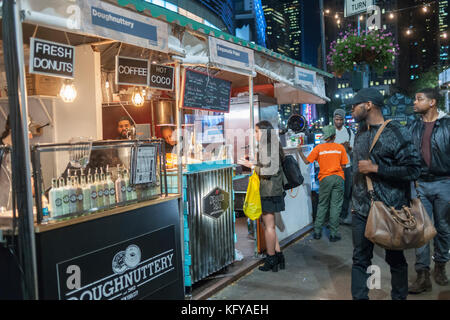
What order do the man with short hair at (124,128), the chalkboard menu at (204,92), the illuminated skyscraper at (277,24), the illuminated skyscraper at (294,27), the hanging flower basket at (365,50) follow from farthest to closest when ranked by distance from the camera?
1. the illuminated skyscraper at (294,27)
2. the illuminated skyscraper at (277,24)
3. the hanging flower basket at (365,50)
4. the man with short hair at (124,128)
5. the chalkboard menu at (204,92)

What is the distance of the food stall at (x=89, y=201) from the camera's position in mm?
2592

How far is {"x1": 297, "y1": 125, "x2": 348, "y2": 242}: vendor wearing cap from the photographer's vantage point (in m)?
6.56

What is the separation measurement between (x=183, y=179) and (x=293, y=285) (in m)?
1.92

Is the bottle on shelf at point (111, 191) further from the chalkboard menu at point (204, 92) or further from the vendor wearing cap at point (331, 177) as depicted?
the vendor wearing cap at point (331, 177)

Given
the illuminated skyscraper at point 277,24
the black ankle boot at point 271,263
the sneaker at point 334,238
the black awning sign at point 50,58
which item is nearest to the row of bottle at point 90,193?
the black awning sign at point 50,58

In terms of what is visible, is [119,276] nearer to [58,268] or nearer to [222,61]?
[58,268]

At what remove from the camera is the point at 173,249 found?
389 cm

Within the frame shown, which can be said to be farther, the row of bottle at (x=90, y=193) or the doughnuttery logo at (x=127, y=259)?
the doughnuttery logo at (x=127, y=259)

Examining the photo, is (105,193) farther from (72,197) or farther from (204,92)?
(204,92)

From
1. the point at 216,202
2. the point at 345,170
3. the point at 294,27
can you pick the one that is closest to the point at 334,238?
the point at 345,170

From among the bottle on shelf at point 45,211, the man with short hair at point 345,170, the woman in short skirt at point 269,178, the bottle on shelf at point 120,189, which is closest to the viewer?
the bottle on shelf at point 45,211

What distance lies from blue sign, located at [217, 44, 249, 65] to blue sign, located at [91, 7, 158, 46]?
3.85ft

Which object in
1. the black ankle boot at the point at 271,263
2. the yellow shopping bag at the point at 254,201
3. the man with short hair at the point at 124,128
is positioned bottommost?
the black ankle boot at the point at 271,263

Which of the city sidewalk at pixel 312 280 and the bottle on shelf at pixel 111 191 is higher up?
Result: the bottle on shelf at pixel 111 191
